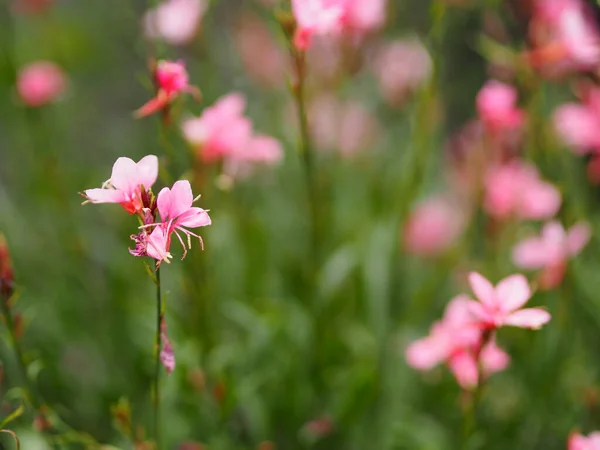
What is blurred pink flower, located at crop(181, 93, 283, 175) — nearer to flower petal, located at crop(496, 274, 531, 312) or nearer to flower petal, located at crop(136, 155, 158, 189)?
flower petal, located at crop(136, 155, 158, 189)

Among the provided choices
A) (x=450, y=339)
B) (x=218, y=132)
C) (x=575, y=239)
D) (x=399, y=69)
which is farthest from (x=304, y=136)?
(x=399, y=69)

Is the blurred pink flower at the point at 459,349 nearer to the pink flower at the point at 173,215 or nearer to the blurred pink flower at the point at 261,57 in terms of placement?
the pink flower at the point at 173,215

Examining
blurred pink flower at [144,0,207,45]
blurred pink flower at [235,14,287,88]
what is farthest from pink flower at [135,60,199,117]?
blurred pink flower at [235,14,287,88]

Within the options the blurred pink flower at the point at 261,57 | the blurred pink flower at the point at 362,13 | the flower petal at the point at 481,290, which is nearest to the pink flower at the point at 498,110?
the blurred pink flower at the point at 362,13

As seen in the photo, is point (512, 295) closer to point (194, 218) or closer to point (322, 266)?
point (194, 218)

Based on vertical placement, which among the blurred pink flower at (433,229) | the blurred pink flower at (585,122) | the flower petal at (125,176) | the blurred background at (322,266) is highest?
the flower petal at (125,176)

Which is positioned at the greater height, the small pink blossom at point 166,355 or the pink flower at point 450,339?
the small pink blossom at point 166,355

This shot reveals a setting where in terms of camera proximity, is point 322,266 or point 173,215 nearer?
point 173,215
